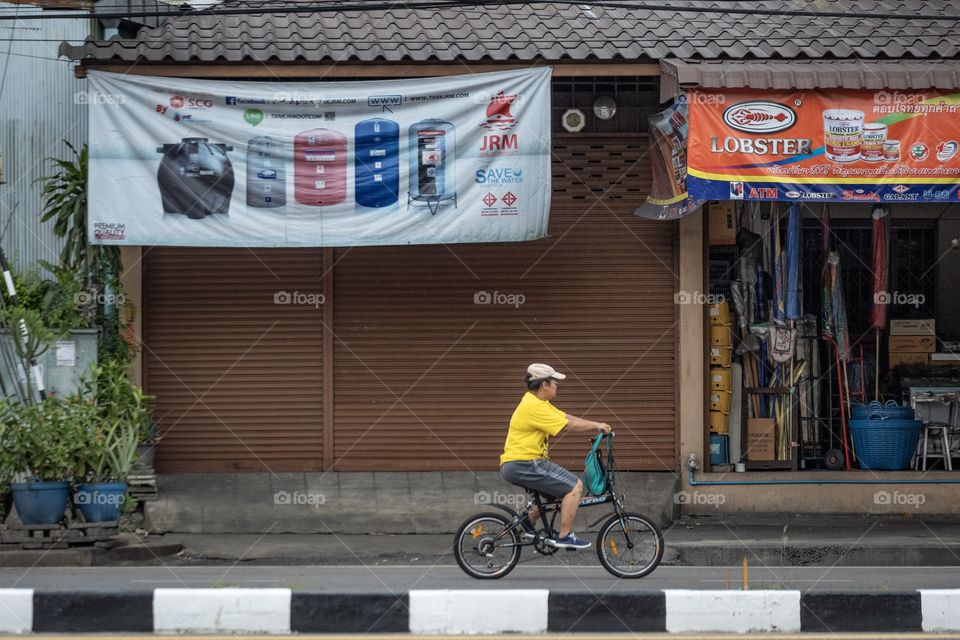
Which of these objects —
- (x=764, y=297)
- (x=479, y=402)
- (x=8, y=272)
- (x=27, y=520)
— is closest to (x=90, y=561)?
→ (x=27, y=520)

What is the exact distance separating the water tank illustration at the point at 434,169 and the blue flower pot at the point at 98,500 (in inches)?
151

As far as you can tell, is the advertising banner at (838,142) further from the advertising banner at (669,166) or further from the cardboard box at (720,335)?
the cardboard box at (720,335)

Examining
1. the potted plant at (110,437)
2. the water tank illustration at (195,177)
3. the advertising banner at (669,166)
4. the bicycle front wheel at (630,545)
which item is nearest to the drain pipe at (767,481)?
the advertising banner at (669,166)

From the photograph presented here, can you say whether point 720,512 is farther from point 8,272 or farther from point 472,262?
point 8,272

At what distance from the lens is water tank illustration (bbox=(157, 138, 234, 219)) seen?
12234 millimetres

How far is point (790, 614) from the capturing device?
832cm

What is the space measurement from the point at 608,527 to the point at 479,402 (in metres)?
3.63

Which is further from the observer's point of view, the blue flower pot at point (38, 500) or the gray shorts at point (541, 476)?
the blue flower pot at point (38, 500)

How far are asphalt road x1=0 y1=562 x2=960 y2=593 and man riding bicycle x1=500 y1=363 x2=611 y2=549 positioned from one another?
18.7 inches

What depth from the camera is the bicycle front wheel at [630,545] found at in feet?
32.7

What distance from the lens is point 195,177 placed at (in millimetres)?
12266

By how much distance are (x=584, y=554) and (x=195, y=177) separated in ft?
16.7

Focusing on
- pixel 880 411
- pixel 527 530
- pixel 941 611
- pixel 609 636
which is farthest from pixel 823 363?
pixel 609 636

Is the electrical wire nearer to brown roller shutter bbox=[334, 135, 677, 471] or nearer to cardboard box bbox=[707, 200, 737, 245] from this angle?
brown roller shutter bbox=[334, 135, 677, 471]
